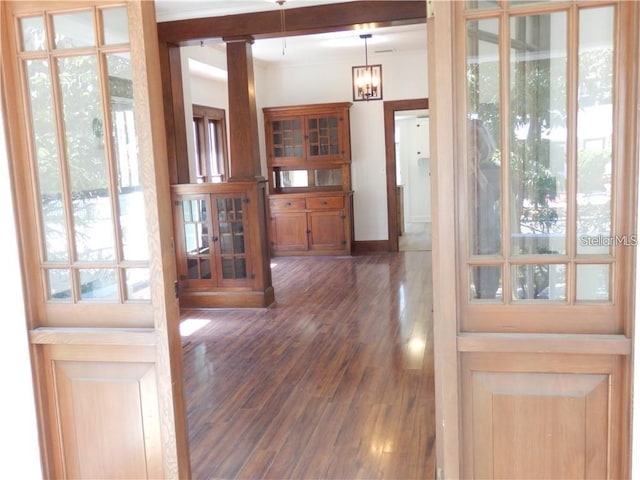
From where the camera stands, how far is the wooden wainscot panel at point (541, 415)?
1867 millimetres

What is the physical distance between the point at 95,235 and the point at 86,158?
0.95ft

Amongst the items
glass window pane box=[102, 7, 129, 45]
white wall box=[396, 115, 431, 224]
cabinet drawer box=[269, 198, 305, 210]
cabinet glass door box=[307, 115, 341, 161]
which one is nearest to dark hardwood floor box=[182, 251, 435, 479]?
glass window pane box=[102, 7, 129, 45]

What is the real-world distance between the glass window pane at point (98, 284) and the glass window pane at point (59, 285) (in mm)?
59

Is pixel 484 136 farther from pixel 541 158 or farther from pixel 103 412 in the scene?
pixel 103 412

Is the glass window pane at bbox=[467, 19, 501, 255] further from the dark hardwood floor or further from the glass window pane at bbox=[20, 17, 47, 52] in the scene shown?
the glass window pane at bbox=[20, 17, 47, 52]

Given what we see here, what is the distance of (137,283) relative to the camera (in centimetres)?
215

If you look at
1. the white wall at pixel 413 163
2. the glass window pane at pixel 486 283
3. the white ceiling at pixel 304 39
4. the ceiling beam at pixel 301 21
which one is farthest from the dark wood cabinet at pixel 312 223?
the glass window pane at pixel 486 283

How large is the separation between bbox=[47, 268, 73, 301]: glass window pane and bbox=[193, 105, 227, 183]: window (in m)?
5.32

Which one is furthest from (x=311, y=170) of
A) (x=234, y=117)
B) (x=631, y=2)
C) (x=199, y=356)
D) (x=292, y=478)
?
(x=631, y=2)

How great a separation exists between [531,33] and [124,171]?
1.48 metres

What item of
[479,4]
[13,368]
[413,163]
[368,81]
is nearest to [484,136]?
[479,4]

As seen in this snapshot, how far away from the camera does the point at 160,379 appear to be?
2.12m

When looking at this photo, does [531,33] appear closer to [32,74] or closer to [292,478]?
[32,74]

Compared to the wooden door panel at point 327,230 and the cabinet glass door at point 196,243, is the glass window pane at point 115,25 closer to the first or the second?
the cabinet glass door at point 196,243
